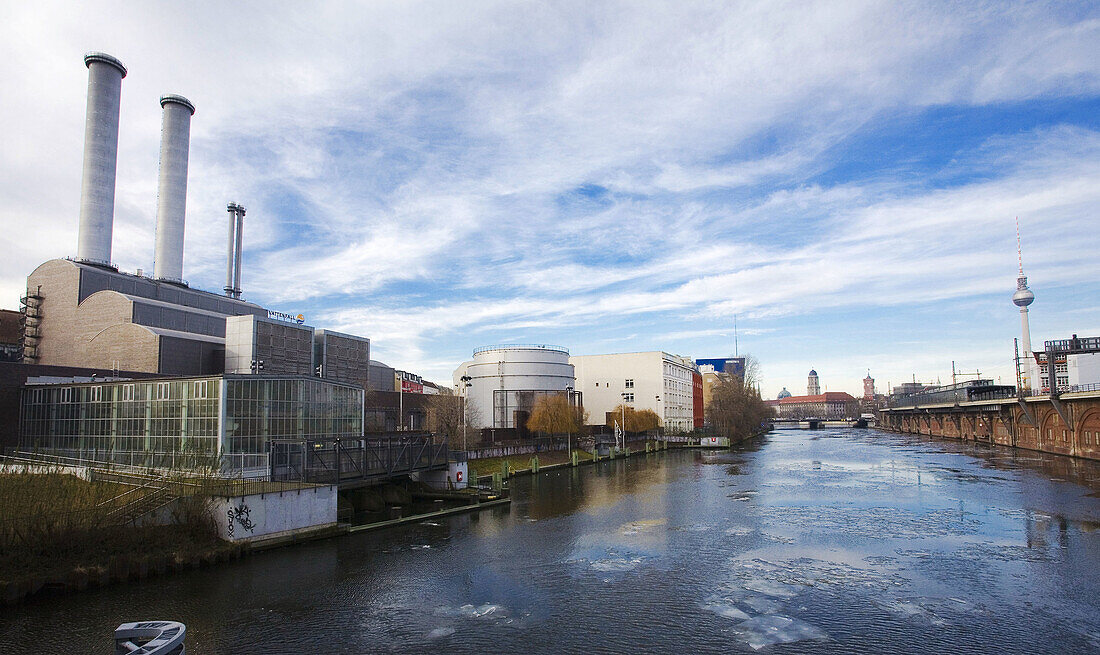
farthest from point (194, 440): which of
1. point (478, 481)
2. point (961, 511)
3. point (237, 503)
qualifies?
point (961, 511)

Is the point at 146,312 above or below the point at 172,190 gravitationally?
below

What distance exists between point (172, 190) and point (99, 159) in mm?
8736

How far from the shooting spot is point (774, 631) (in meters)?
17.8

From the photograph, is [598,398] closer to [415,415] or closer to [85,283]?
[415,415]

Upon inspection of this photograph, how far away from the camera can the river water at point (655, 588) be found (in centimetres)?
1739

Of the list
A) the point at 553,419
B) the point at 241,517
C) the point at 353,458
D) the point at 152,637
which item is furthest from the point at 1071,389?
the point at 152,637

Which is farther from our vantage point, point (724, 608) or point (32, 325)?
point (32, 325)

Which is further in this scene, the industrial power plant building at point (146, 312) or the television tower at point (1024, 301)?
the television tower at point (1024, 301)

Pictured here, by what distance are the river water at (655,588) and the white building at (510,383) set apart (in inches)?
2150

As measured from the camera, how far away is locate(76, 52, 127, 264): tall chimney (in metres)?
71.1

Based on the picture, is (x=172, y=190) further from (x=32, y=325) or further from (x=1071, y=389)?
(x=1071, y=389)

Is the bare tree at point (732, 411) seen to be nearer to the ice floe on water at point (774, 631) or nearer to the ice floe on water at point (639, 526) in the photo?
the ice floe on water at point (639, 526)

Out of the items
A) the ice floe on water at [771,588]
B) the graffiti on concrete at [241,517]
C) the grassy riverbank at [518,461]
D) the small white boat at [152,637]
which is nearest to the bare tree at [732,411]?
the grassy riverbank at [518,461]

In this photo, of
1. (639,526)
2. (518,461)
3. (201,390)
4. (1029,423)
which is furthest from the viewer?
(1029,423)
